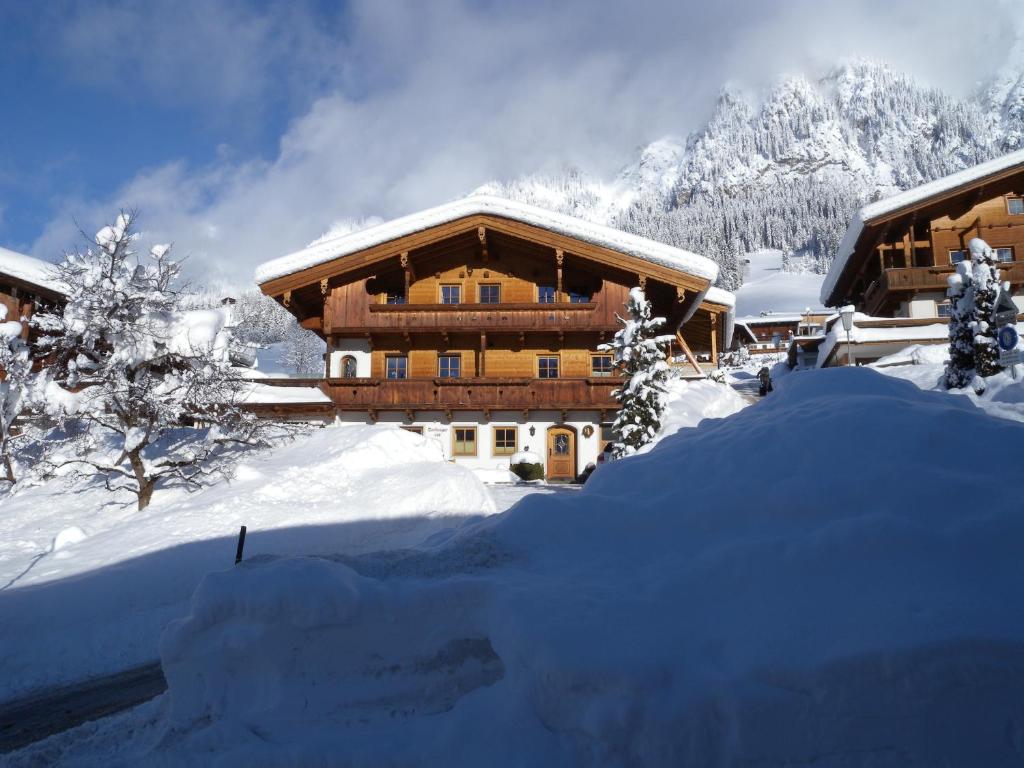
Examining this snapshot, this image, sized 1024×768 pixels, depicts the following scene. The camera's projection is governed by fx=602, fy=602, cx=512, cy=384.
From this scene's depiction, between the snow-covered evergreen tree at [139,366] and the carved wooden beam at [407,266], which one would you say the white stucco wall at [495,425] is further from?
the snow-covered evergreen tree at [139,366]

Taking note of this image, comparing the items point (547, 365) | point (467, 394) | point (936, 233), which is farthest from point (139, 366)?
point (936, 233)

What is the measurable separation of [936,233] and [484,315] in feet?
80.1

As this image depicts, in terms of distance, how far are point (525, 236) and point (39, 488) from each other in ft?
53.3

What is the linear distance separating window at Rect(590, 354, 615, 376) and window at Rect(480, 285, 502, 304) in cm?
445

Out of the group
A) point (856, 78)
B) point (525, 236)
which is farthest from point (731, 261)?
point (856, 78)

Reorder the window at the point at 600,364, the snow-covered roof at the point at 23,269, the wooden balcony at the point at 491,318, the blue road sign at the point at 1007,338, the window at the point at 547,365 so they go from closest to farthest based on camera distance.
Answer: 1. the blue road sign at the point at 1007,338
2. the wooden balcony at the point at 491,318
3. the snow-covered roof at the point at 23,269
4. the window at the point at 600,364
5. the window at the point at 547,365

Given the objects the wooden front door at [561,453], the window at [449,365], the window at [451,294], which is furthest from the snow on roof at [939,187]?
the window at [449,365]

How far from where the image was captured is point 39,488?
50.6 ft

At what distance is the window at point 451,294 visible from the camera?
24.0 m

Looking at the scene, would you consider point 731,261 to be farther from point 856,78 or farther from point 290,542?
point 856,78

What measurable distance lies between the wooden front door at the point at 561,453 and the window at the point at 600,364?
111 inches

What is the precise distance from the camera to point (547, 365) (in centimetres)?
2303

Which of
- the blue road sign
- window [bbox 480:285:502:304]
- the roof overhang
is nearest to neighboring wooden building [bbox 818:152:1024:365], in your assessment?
the roof overhang

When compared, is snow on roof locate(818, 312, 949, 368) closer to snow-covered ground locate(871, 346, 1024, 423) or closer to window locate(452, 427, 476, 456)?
snow-covered ground locate(871, 346, 1024, 423)
